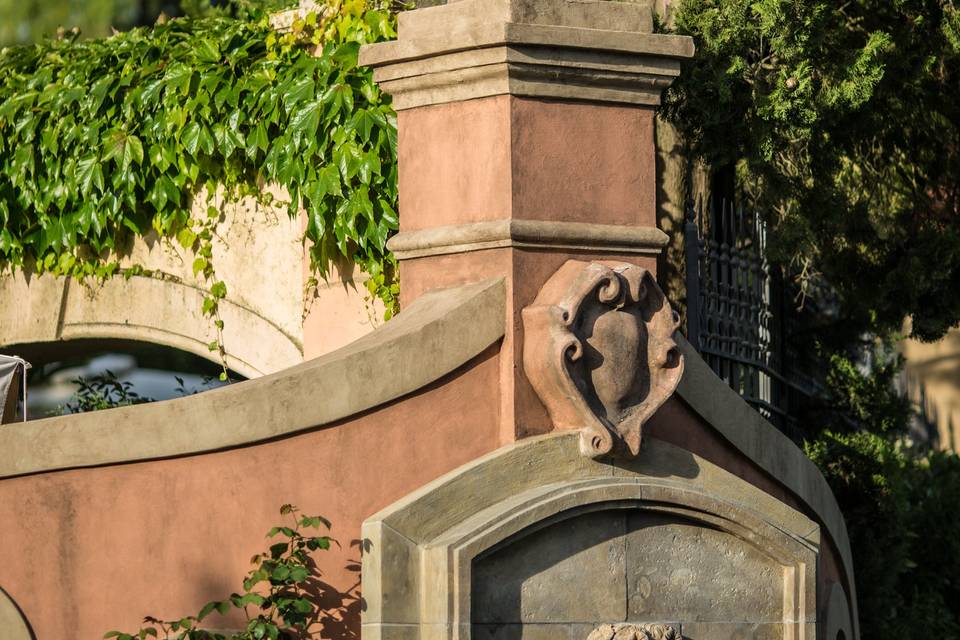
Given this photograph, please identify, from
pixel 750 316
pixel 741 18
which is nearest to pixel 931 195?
pixel 750 316

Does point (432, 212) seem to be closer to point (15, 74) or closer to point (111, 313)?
point (111, 313)

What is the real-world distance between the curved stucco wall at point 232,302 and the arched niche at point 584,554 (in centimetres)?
207

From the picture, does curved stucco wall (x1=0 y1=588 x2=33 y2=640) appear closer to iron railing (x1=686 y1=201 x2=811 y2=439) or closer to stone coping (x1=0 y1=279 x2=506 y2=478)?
stone coping (x1=0 y1=279 x2=506 y2=478)

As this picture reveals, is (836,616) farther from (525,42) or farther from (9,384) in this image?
(9,384)

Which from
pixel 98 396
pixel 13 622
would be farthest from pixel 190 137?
pixel 13 622

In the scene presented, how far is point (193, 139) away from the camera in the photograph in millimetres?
7754

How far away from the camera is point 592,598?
209 inches

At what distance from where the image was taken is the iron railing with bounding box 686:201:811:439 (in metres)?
7.72

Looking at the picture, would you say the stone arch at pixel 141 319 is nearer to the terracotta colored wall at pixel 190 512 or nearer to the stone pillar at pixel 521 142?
the stone pillar at pixel 521 142

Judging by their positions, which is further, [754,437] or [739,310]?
[739,310]

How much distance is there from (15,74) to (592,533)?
5.22 meters

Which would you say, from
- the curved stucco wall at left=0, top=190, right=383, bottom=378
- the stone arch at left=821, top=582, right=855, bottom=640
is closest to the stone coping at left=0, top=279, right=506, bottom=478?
the curved stucco wall at left=0, top=190, right=383, bottom=378

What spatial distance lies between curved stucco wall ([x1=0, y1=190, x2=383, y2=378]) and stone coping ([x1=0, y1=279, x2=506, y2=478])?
192 centimetres

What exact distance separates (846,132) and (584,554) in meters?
3.86
